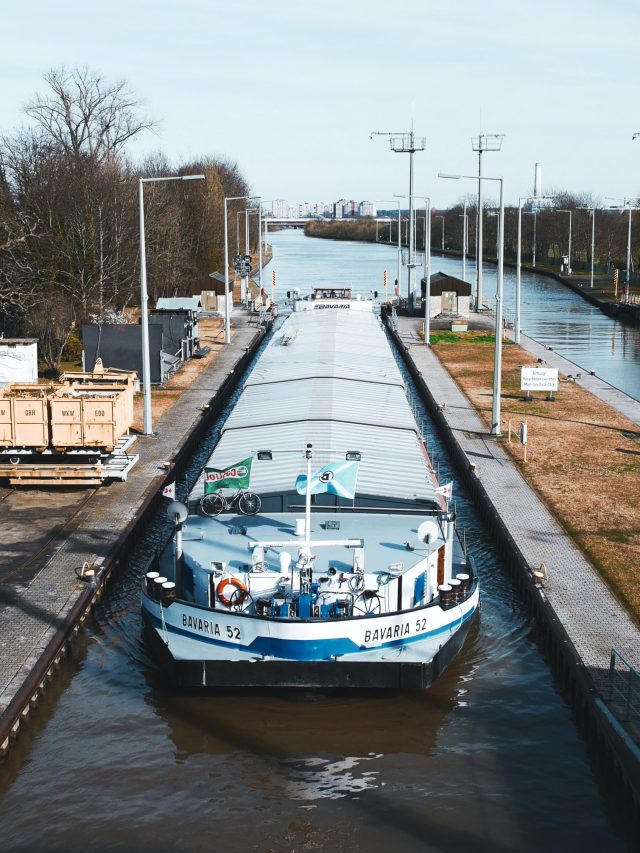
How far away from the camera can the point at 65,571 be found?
2078cm

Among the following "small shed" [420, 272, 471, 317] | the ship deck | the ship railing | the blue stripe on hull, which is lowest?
the ship railing

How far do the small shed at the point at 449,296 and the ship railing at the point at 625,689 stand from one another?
163 feet

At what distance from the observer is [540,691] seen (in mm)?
17141

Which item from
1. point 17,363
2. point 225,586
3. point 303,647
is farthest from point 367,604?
point 17,363

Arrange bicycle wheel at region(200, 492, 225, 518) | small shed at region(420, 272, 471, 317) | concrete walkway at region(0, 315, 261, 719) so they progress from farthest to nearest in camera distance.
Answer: small shed at region(420, 272, 471, 317)
bicycle wheel at region(200, 492, 225, 518)
concrete walkway at region(0, 315, 261, 719)

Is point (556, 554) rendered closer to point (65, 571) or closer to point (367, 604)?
point (367, 604)

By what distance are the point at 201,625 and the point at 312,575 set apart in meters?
1.86

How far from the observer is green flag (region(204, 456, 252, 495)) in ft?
60.0

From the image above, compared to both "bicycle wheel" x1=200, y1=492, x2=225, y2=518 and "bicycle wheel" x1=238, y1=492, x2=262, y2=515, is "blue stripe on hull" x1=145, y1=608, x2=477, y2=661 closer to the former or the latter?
"bicycle wheel" x1=238, y1=492, x2=262, y2=515

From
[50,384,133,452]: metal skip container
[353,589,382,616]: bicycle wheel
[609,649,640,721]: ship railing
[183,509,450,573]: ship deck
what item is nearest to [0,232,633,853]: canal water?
[609,649,640,721]: ship railing

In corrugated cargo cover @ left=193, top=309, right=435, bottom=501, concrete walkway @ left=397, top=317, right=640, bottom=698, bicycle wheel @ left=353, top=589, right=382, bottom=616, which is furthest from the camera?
corrugated cargo cover @ left=193, top=309, right=435, bottom=501

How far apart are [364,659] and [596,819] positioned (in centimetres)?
400

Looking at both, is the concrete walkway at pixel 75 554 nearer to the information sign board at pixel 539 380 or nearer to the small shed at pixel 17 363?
the small shed at pixel 17 363

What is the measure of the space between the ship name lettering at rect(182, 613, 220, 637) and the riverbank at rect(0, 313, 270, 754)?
8.21 feet
